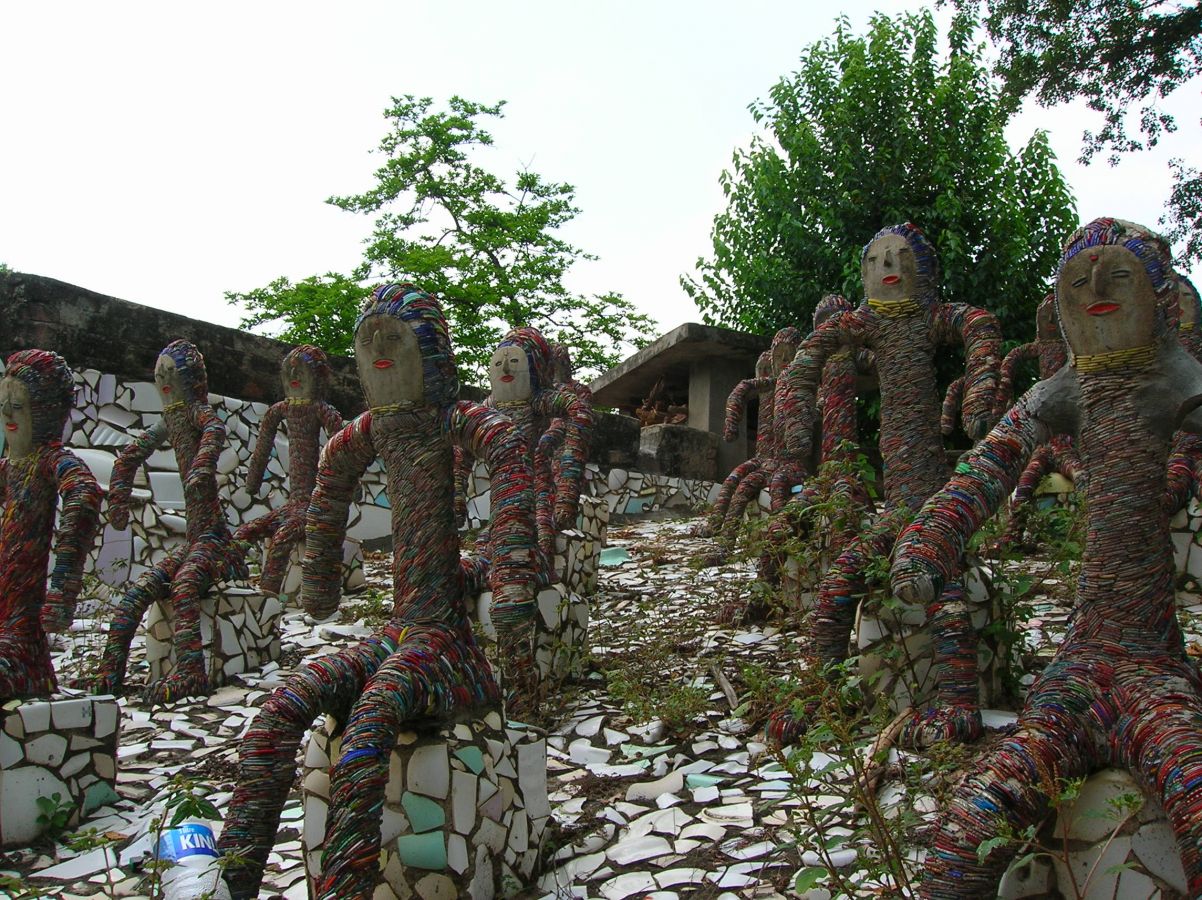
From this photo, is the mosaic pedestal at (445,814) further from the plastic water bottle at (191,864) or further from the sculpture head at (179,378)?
the sculpture head at (179,378)

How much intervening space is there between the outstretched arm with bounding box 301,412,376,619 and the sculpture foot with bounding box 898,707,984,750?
6.84 feet

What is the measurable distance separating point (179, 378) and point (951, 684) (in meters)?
4.76

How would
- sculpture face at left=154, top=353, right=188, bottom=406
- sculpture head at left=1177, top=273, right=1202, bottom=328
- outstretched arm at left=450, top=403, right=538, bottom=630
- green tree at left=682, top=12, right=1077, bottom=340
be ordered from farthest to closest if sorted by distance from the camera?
green tree at left=682, top=12, right=1077, bottom=340, sculpture face at left=154, top=353, right=188, bottom=406, sculpture head at left=1177, top=273, right=1202, bottom=328, outstretched arm at left=450, top=403, right=538, bottom=630

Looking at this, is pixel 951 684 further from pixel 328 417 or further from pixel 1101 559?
pixel 328 417

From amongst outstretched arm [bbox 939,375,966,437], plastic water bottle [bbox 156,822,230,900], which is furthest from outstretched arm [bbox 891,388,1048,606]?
outstretched arm [bbox 939,375,966,437]

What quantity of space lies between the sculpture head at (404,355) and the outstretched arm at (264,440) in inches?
169

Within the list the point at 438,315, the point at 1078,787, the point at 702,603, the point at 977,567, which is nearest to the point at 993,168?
the point at 702,603

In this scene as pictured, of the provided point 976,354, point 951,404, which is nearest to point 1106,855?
point 976,354

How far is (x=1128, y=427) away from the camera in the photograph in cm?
266

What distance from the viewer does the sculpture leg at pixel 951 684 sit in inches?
138

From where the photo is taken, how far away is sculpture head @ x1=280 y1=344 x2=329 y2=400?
732 cm

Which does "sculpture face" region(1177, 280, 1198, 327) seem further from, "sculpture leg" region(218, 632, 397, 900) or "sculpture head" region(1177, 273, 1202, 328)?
"sculpture leg" region(218, 632, 397, 900)

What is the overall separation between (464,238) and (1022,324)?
34.1 ft

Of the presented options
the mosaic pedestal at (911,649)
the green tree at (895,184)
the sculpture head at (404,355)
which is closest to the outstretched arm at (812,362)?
the mosaic pedestal at (911,649)
